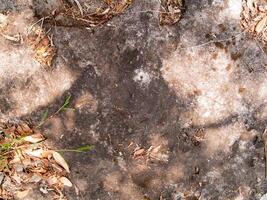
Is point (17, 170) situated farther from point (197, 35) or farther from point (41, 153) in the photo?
point (197, 35)

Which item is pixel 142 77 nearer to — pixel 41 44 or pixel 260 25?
pixel 41 44

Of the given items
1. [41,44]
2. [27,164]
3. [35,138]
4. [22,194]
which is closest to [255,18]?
[41,44]

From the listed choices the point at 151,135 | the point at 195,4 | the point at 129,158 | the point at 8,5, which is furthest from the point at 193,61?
the point at 8,5

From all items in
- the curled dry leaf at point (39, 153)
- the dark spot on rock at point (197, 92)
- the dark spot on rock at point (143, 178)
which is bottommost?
the dark spot on rock at point (143, 178)

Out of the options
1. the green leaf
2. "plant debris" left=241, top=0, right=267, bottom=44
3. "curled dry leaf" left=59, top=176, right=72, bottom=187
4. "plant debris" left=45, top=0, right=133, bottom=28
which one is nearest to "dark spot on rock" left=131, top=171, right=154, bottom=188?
"curled dry leaf" left=59, top=176, right=72, bottom=187

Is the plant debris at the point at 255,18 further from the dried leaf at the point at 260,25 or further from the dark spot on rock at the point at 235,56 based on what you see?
the dark spot on rock at the point at 235,56

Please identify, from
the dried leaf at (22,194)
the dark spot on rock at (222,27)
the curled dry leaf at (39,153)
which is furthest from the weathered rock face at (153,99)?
the dried leaf at (22,194)

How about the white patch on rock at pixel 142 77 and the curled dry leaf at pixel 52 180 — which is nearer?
the white patch on rock at pixel 142 77
